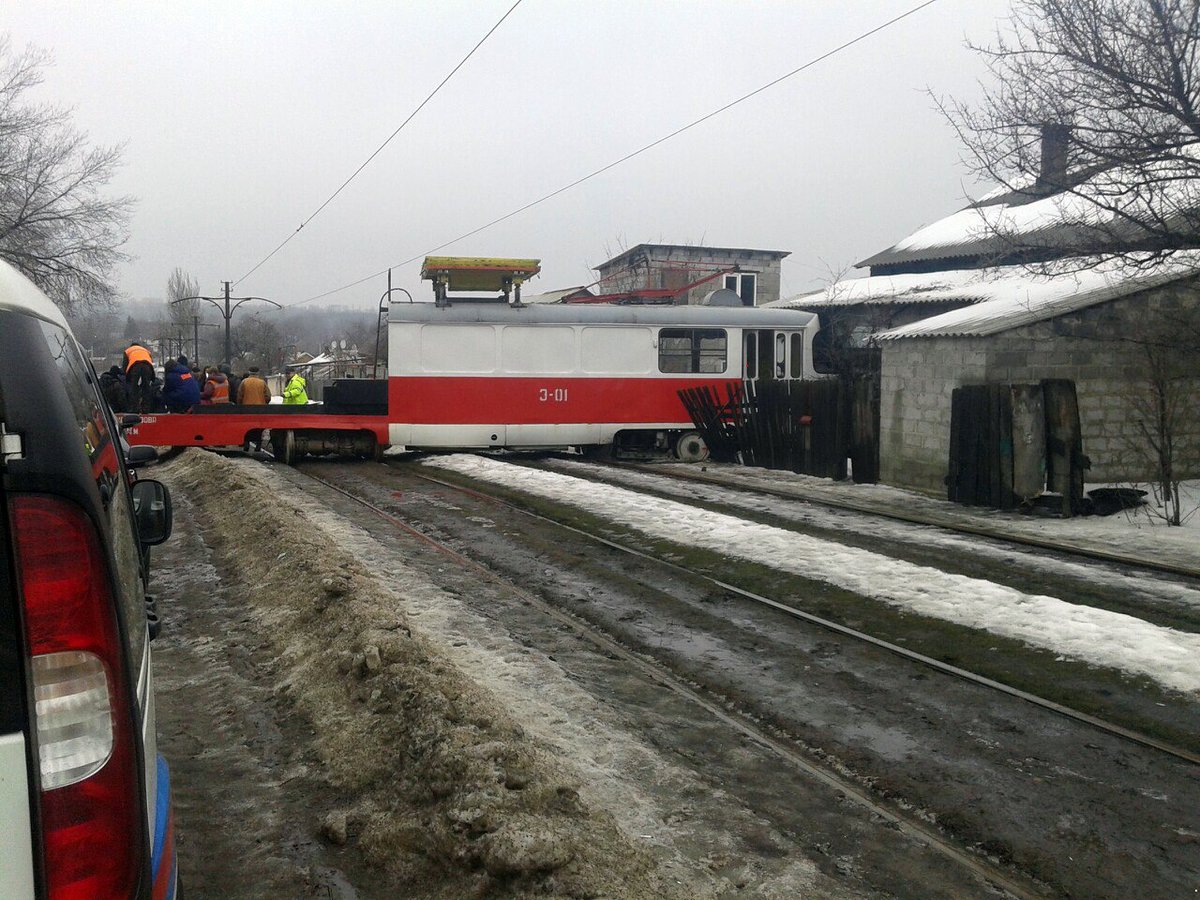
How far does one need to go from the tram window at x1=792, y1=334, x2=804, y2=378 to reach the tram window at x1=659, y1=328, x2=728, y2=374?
1.62 metres

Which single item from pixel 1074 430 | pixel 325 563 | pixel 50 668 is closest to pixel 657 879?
pixel 50 668

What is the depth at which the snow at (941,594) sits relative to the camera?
Answer: 255 inches

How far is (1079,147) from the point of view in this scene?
13461mm

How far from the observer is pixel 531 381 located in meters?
19.6

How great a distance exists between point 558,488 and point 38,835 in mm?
13297

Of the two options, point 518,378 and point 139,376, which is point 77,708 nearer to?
point 518,378

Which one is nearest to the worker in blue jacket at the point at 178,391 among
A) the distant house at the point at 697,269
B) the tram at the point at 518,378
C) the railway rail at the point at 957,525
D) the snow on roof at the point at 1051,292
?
the tram at the point at 518,378

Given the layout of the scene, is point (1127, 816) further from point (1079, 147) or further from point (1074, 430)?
point (1079, 147)

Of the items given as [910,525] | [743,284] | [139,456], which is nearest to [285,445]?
[910,525]

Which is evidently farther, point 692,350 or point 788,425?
point 692,350

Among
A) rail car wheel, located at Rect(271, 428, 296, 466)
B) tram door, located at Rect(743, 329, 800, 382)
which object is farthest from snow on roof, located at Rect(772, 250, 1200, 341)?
rail car wheel, located at Rect(271, 428, 296, 466)

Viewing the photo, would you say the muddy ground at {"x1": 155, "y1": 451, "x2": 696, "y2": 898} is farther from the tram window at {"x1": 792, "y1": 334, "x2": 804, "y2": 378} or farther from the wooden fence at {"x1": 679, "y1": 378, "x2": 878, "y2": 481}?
the tram window at {"x1": 792, "y1": 334, "x2": 804, "y2": 378}

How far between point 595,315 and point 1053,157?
8851 mm

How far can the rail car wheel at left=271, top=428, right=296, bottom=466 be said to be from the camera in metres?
19.1
